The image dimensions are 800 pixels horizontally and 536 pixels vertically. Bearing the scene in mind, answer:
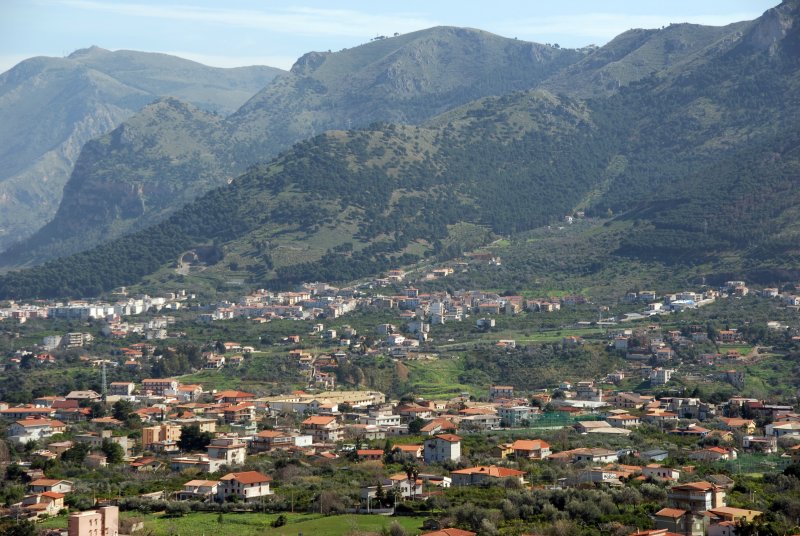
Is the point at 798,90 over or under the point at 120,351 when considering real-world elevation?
over

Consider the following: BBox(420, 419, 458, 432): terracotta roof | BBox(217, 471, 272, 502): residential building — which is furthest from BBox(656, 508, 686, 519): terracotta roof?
BBox(420, 419, 458, 432): terracotta roof

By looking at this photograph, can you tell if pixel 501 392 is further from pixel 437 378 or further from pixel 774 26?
pixel 774 26

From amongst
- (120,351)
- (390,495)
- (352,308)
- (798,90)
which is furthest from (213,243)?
(390,495)

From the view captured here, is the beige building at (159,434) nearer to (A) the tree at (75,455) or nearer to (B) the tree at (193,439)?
(B) the tree at (193,439)

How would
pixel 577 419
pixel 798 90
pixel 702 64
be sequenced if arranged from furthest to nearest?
pixel 702 64, pixel 798 90, pixel 577 419

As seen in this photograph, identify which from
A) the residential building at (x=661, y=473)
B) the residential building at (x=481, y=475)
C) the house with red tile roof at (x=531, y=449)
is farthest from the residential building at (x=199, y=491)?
the residential building at (x=661, y=473)

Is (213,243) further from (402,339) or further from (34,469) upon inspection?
(34,469)
